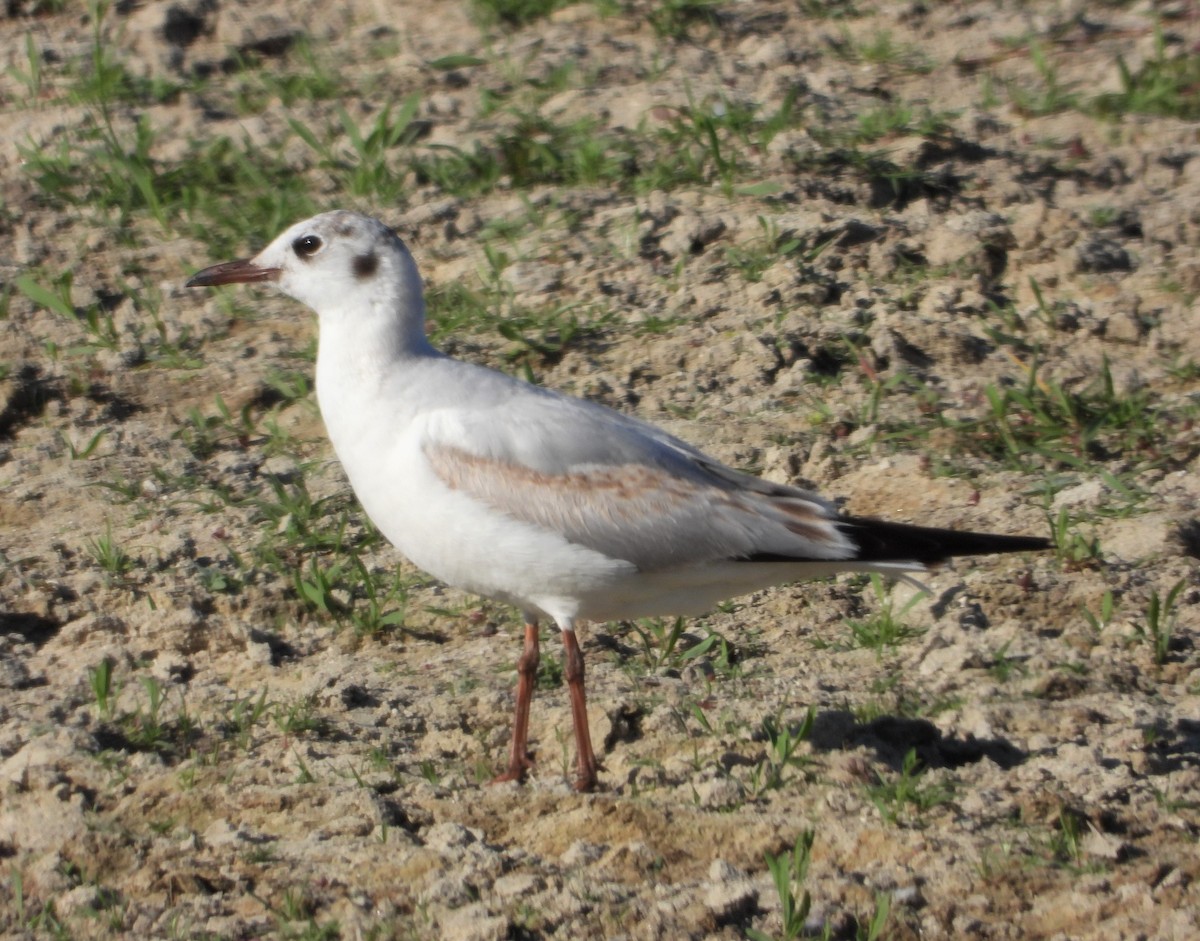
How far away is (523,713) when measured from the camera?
441 centimetres

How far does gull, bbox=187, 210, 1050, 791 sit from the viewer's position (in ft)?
14.0

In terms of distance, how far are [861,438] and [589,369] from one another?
3.26 feet

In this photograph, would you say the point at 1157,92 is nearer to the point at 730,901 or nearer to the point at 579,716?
the point at 579,716

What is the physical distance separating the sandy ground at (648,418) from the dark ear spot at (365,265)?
93 centimetres

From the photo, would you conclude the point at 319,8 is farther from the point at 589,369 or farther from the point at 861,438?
the point at 861,438

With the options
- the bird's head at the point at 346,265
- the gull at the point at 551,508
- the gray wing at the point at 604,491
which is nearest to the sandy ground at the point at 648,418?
the gull at the point at 551,508

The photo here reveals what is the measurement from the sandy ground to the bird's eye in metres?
0.96

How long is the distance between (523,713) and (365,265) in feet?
4.09

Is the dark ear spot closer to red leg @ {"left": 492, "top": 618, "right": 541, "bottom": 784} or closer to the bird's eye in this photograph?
the bird's eye

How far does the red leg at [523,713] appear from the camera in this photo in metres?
4.35

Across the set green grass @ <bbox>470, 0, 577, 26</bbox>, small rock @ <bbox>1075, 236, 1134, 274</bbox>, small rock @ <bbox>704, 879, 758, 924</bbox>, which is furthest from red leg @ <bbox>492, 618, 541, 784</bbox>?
green grass @ <bbox>470, 0, 577, 26</bbox>

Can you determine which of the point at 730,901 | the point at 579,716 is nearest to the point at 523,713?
the point at 579,716

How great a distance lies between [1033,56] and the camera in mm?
8016

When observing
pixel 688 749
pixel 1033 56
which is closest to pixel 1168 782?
pixel 688 749
